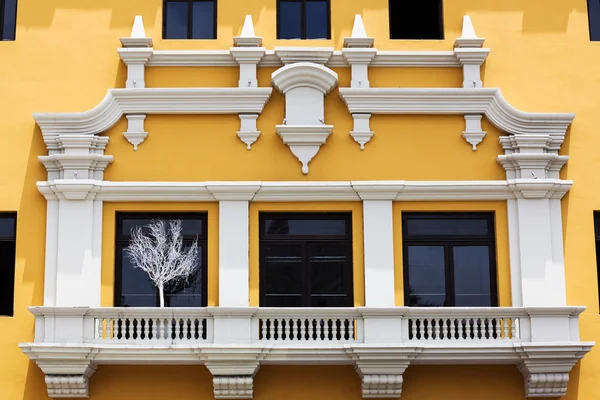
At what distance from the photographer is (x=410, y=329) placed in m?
17.4

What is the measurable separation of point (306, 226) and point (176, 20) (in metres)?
4.12

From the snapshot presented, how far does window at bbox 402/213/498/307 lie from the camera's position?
17.8 m

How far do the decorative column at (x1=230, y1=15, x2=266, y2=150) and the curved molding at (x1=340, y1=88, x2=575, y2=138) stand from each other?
1462mm

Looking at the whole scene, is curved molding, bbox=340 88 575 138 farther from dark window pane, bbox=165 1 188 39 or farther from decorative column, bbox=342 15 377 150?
dark window pane, bbox=165 1 188 39

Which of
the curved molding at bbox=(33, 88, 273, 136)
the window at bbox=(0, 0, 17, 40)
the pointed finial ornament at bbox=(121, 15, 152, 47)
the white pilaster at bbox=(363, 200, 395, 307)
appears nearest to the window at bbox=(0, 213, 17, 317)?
the curved molding at bbox=(33, 88, 273, 136)

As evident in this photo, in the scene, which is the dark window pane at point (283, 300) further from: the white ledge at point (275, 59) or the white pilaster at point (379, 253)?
the white ledge at point (275, 59)

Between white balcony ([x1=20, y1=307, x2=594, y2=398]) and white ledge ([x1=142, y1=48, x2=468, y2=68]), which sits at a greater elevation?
white ledge ([x1=142, y1=48, x2=468, y2=68])

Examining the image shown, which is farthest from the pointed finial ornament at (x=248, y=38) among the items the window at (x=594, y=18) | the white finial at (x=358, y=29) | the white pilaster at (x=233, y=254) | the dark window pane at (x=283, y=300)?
the window at (x=594, y=18)

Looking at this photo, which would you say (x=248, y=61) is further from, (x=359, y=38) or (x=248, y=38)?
(x=359, y=38)

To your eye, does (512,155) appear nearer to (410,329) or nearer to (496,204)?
(496,204)

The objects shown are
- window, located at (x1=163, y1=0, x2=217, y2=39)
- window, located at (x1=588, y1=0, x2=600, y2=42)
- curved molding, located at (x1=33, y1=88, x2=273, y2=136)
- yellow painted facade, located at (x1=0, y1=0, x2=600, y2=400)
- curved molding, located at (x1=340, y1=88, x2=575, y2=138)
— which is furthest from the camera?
window, located at (x1=588, y1=0, x2=600, y2=42)

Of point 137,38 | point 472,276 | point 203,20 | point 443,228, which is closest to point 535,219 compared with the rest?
point 472,276

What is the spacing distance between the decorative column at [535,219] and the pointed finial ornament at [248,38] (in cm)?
425

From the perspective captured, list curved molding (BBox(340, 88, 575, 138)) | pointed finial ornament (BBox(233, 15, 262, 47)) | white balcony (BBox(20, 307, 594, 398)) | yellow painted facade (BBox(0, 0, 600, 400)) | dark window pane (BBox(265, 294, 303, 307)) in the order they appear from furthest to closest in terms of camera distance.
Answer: pointed finial ornament (BBox(233, 15, 262, 47))
curved molding (BBox(340, 88, 575, 138))
dark window pane (BBox(265, 294, 303, 307))
yellow painted facade (BBox(0, 0, 600, 400))
white balcony (BBox(20, 307, 594, 398))
